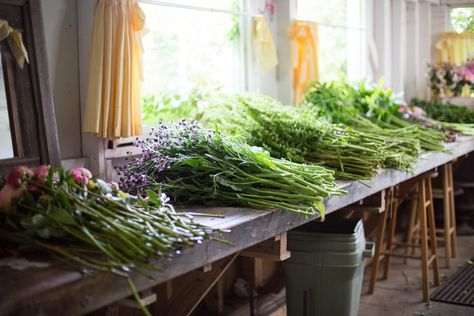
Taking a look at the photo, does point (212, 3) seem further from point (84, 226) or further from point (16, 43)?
point (84, 226)

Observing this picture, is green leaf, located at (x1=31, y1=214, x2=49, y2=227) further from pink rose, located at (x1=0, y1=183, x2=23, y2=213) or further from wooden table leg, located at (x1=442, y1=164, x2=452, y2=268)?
wooden table leg, located at (x1=442, y1=164, x2=452, y2=268)

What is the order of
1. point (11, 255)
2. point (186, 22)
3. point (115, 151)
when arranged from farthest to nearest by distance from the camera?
1. point (186, 22)
2. point (115, 151)
3. point (11, 255)

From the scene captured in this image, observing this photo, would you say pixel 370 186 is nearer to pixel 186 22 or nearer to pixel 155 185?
pixel 155 185

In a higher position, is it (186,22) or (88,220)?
(186,22)

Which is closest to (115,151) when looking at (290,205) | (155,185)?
(155,185)

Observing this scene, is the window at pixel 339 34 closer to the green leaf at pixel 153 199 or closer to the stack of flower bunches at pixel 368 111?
the stack of flower bunches at pixel 368 111

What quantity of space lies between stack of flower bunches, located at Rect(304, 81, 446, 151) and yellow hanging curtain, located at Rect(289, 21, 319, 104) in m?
0.14

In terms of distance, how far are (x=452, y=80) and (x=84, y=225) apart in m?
6.64

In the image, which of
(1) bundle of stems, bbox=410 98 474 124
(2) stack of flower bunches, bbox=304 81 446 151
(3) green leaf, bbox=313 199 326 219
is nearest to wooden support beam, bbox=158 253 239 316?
(3) green leaf, bbox=313 199 326 219

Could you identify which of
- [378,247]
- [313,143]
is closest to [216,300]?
[378,247]

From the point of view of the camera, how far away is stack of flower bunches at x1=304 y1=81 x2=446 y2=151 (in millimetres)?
4938

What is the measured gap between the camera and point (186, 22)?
4.71 meters

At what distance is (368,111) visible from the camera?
5.52 metres

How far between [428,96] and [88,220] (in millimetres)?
7066
